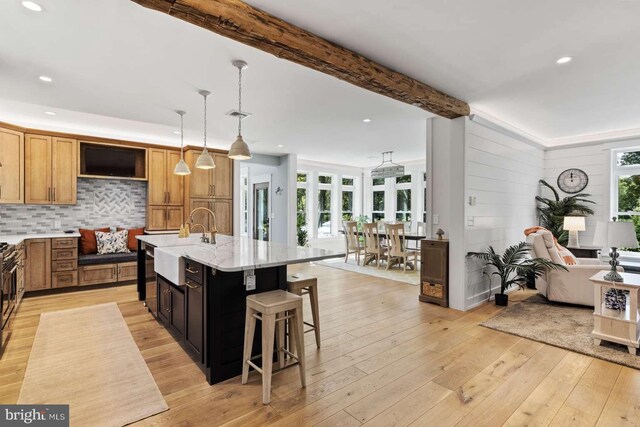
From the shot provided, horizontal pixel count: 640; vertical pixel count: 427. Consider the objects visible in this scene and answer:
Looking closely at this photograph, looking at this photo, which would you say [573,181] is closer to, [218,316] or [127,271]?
[218,316]

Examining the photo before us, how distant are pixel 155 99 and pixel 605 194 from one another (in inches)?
284

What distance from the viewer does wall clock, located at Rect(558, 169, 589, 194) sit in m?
5.72

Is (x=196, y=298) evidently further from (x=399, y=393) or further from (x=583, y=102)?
(x=583, y=102)

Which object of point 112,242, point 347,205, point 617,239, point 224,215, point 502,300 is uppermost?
point 347,205

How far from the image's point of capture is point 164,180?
6184 millimetres

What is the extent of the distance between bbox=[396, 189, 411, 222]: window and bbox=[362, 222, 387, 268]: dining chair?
7.93 feet

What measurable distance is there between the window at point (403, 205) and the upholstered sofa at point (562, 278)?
4.79 metres

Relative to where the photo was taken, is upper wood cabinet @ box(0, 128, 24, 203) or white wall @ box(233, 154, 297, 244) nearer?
upper wood cabinet @ box(0, 128, 24, 203)

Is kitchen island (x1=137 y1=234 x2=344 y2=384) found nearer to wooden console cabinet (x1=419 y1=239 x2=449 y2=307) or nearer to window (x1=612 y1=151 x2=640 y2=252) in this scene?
wooden console cabinet (x1=419 y1=239 x2=449 y2=307)

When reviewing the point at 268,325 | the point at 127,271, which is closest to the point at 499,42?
the point at 268,325

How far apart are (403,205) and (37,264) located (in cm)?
830

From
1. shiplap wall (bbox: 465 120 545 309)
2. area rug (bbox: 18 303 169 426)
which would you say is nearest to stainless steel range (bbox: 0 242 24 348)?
area rug (bbox: 18 303 169 426)

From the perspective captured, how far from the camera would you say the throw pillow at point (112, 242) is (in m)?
5.48

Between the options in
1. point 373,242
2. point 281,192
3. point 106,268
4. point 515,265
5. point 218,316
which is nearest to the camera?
point 218,316
